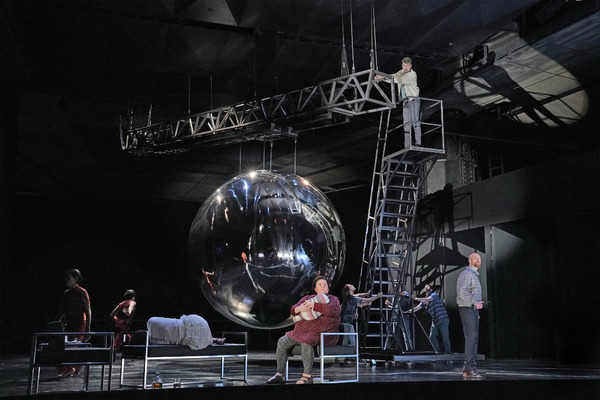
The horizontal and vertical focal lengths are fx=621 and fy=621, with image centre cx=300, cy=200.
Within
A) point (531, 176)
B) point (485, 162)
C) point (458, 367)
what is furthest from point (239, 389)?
point (485, 162)

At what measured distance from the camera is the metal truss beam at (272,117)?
30.5ft

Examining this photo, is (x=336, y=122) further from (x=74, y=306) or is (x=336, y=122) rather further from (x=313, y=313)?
(x=74, y=306)

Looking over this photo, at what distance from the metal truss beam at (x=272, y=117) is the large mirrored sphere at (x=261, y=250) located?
10.8 feet

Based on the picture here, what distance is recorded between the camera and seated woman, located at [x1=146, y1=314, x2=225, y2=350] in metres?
6.17

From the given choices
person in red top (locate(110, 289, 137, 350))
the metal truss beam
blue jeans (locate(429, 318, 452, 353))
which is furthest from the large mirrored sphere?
blue jeans (locate(429, 318, 452, 353))

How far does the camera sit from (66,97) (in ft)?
38.1

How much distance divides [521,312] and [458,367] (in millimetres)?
3024

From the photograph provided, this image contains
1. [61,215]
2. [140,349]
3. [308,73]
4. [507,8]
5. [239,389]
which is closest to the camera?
[239,389]

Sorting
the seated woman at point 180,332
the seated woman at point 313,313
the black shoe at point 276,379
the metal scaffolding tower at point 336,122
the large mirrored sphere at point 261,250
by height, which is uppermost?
the metal scaffolding tower at point 336,122

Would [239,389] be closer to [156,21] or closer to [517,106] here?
[156,21]

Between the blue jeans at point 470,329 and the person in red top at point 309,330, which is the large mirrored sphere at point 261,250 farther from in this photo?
the blue jeans at point 470,329

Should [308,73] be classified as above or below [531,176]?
above

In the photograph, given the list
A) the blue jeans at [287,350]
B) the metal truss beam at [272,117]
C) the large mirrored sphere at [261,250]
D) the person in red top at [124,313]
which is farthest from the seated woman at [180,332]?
the metal truss beam at [272,117]

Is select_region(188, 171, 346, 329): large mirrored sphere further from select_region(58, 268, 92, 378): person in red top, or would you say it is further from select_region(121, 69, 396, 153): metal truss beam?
select_region(121, 69, 396, 153): metal truss beam
